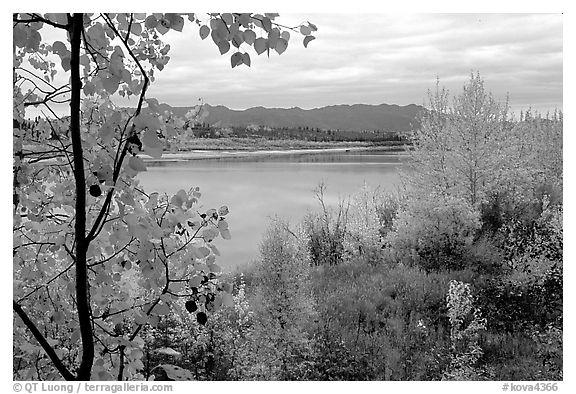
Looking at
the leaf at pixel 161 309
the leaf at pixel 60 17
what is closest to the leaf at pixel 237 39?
the leaf at pixel 60 17

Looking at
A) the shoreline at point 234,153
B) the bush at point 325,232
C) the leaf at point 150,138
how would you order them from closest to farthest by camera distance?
1. the leaf at point 150,138
2. the shoreline at point 234,153
3. the bush at point 325,232

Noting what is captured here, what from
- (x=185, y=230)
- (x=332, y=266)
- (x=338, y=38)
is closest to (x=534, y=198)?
(x=332, y=266)

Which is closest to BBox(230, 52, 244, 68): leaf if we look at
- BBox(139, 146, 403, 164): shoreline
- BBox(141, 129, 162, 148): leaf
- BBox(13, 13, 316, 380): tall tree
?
BBox(13, 13, 316, 380): tall tree

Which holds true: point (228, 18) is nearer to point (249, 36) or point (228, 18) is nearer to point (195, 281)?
point (249, 36)

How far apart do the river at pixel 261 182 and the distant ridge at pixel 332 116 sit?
16 cm

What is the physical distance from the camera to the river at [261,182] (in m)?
2.31

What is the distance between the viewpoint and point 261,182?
2455 mm

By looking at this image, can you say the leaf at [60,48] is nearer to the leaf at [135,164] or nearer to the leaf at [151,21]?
the leaf at [151,21]

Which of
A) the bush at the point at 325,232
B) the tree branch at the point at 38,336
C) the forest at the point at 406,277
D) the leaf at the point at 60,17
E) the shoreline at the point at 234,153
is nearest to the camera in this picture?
the tree branch at the point at 38,336

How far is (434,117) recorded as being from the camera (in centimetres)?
262

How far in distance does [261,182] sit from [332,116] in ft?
1.50
